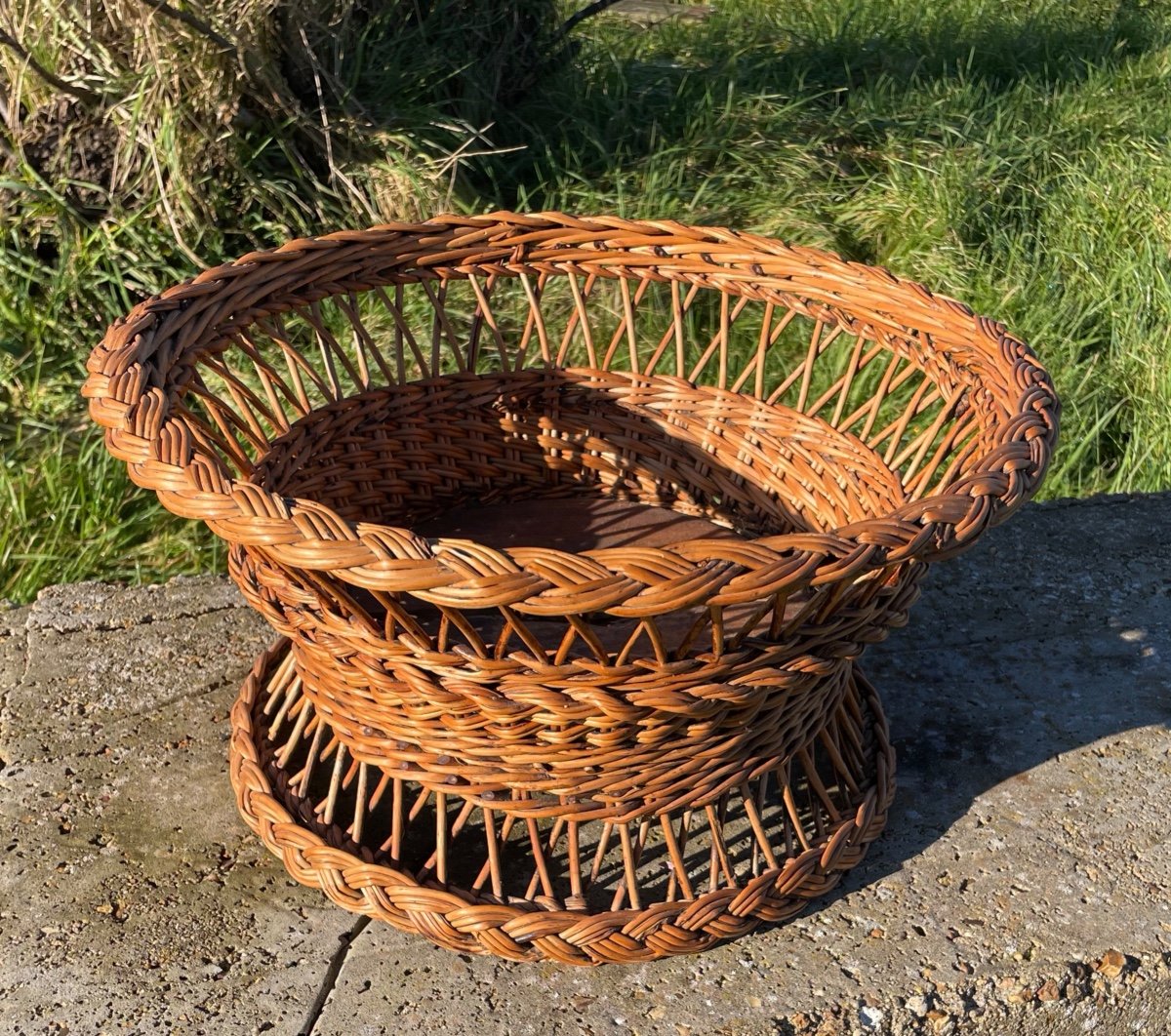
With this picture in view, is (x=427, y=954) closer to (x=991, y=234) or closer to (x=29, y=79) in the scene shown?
(x=29, y=79)

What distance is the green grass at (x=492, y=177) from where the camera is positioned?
267 cm

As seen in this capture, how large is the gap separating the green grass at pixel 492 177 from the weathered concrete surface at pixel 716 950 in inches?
26.4

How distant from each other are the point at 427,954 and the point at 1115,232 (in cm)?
262

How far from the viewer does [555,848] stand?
4.93 ft

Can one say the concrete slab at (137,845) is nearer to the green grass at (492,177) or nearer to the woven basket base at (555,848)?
the woven basket base at (555,848)

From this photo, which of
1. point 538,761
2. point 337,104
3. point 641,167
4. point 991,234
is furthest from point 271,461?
point 991,234

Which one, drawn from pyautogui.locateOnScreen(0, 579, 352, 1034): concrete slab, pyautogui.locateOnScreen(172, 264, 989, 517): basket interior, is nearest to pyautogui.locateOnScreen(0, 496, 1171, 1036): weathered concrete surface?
pyautogui.locateOnScreen(0, 579, 352, 1034): concrete slab

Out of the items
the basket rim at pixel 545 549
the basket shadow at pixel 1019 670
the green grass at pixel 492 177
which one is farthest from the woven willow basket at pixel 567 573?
the green grass at pixel 492 177

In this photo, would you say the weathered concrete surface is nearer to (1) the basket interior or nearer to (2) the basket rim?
(1) the basket interior

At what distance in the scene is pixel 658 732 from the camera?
3.93 ft

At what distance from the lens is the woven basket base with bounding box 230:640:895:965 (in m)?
1.32

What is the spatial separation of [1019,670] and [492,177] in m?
1.66

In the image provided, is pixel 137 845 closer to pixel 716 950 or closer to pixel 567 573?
pixel 716 950

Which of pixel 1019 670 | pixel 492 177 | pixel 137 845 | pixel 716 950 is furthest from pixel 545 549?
pixel 492 177
